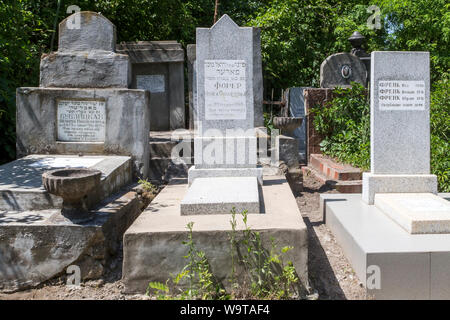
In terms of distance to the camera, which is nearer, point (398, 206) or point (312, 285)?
point (312, 285)

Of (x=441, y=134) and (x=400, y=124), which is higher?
(x=400, y=124)

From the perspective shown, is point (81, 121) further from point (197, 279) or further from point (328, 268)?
point (328, 268)

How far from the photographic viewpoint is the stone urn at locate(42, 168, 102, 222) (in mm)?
3098

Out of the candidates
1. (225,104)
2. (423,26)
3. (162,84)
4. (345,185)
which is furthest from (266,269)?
(423,26)

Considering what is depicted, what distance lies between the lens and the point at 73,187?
3.14m

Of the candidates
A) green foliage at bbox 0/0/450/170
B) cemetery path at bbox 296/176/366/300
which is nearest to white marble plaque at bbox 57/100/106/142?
cemetery path at bbox 296/176/366/300

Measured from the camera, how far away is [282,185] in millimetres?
4652

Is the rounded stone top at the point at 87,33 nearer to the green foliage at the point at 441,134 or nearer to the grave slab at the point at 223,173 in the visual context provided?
the grave slab at the point at 223,173

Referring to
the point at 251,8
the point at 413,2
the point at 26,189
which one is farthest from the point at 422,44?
the point at 26,189

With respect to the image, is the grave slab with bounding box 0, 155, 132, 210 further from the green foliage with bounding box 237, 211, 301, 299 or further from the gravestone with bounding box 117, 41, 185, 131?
the gravestone with bounding box 117, 41, 185, 131

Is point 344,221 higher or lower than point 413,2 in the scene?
lower

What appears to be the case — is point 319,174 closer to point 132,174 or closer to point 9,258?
point 132,174

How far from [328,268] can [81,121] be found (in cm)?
361

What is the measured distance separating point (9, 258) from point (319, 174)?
5252 mm
